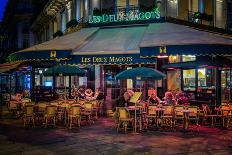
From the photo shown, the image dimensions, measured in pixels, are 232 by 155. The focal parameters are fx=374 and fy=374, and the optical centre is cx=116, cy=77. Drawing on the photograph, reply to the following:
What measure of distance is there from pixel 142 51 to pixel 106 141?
5.01 metres

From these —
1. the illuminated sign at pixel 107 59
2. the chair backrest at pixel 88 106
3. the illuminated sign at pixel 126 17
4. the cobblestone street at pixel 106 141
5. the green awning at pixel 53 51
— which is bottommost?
the cobblestone street at pixel 106 141

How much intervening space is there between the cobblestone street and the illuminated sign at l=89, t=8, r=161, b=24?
278 inches

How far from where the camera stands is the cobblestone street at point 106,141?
33.4 ft

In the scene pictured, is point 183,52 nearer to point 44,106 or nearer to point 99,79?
point 44,106

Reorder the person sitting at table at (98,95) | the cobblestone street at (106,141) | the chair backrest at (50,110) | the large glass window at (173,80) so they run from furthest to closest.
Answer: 1. the large glass window at (173,80)
2. the person sitting at table at (98,95)
3. the chair backrest at (50,110)
4. the cobblestone street at (106,141)

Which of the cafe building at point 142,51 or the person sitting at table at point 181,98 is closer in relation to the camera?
the cafe building at point 142,51

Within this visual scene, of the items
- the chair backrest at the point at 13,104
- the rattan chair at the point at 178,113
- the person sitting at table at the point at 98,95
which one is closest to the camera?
the rattan chair at the point at 178,113

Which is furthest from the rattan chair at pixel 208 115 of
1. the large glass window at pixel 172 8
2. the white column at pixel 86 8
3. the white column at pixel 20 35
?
the white column at pixel 20 35

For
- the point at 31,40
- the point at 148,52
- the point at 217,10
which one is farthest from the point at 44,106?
the point at 31,40

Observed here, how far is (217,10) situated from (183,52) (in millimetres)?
8958

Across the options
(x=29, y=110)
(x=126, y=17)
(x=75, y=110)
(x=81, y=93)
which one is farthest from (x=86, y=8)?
(x=75, y=110)

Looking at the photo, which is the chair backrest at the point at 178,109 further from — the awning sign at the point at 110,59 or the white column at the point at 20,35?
Answer: the white column at the point at 20,35

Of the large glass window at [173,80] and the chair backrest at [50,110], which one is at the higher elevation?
the large glass window at [173,80]

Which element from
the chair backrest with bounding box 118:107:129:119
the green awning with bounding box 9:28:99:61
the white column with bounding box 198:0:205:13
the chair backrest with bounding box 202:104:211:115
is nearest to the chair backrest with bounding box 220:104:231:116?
the chair backrest with bounding box 202:104:211:115
